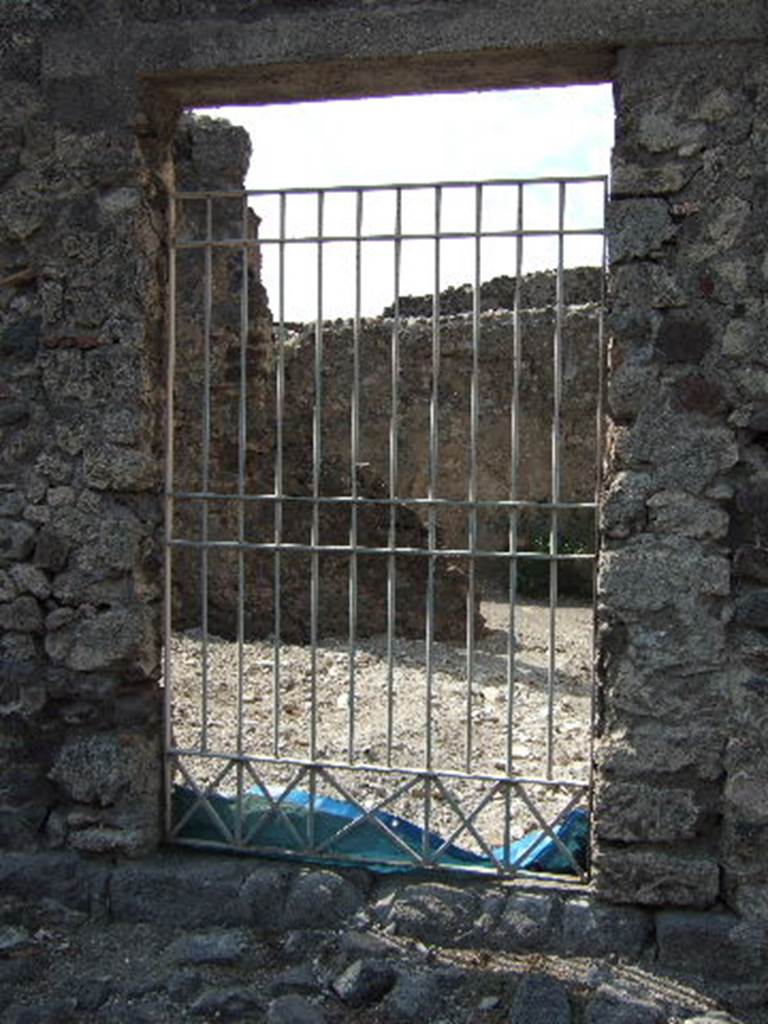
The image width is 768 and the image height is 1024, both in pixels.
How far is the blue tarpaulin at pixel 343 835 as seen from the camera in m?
3.74

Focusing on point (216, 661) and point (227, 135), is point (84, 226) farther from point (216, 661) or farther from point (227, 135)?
point (227, 135)

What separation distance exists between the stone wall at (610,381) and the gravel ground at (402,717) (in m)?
1.02

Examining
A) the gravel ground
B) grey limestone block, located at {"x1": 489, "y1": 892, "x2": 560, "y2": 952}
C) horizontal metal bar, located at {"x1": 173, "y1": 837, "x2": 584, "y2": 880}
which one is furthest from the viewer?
the gravel ground

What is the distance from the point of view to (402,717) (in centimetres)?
617

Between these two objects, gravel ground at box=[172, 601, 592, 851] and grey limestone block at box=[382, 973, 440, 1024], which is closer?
grey limestone block at box=[382, 973, 440, 1024]

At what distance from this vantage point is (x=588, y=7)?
3.36 meters

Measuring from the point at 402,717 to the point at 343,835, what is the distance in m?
2.41

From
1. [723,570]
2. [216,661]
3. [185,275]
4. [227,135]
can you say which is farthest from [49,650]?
[227,135]

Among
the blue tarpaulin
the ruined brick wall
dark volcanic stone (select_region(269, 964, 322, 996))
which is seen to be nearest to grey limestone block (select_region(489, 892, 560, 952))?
the blue tarpaulin

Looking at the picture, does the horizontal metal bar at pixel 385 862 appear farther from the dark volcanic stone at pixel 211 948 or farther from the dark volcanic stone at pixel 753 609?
the dark volcanic stone at pixel 753 609

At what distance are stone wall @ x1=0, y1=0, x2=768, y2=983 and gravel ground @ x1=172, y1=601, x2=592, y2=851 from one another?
1.02 metres

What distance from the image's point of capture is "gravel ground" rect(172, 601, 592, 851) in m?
4.81

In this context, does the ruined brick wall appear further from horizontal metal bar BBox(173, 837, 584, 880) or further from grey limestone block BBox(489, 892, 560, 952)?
grey limestone block BBox(489, 892, 560, 952)

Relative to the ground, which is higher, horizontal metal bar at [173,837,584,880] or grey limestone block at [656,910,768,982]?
horizontal metal bar at [173,837,584,880]
